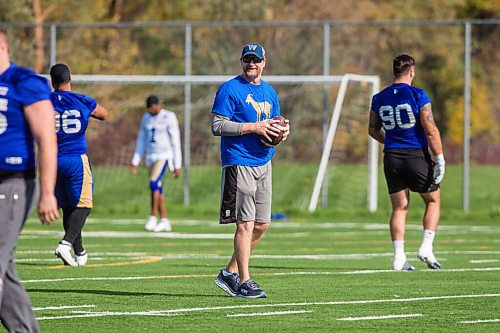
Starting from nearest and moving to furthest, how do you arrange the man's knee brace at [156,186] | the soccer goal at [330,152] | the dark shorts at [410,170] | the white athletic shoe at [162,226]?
the dark shorts at [410,170], the white athletic shoe at [162,226], the man's knee brace at [156,186], the soccer goal at [330,152]

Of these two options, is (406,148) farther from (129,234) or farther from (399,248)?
(129,234)

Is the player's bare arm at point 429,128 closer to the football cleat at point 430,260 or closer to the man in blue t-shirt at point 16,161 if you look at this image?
the football cleat at point 430,260

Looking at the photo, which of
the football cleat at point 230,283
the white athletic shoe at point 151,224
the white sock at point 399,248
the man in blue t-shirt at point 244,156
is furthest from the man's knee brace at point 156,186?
the man in blue t-shirt at point 244,156

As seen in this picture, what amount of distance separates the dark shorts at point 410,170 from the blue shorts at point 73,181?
10.6 feet

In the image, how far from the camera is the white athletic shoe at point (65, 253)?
14695mm

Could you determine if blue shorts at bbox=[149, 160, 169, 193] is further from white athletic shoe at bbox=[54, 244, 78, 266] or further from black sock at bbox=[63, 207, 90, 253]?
white athletic shoe at bbox=[54, 244, 78, 266]

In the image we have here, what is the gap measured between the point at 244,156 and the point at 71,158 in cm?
376

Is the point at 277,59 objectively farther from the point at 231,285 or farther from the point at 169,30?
the point at 231,285

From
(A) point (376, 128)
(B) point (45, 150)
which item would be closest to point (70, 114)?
(A) point (376, 128)

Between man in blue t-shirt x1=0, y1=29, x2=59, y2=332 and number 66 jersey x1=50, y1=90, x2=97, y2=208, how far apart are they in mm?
6461

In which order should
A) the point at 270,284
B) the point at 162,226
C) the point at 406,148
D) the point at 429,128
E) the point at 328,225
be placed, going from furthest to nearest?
the point at 328,225 → the point at 162,226 → the point at 406,148 → the point at 429,128 → the point at 270,284

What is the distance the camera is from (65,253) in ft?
48.4

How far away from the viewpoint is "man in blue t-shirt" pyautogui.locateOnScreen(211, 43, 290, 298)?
37.6ft

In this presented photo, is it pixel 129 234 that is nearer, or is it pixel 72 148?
pixel 72 148
